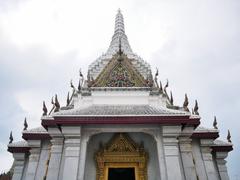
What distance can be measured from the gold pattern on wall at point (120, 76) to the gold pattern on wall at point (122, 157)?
3205 mm

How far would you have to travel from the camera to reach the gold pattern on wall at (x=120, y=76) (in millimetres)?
11422

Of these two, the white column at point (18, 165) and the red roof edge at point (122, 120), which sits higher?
the red roof edge at point (122, 120)

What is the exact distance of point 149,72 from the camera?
12570 millimetres

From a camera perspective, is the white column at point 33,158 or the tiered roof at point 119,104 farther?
the white column at point 33,158

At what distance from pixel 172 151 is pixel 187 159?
98 centimetres

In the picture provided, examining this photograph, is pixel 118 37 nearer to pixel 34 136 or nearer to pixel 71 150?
pixel 34 136

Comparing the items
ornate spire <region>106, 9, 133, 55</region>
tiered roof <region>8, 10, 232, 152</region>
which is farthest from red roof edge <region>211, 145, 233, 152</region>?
ornate spire <region>106, 9, 133, 55</region>

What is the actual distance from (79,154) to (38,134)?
7.27ft

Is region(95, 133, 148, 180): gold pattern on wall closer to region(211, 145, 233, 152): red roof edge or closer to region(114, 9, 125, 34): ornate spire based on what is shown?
region(211, 145, 233, 152): red roof edge

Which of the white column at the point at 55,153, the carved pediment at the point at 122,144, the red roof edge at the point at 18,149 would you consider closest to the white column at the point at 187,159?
the carved pediment at the point at 122,144

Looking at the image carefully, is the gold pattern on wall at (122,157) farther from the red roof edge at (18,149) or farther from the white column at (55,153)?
the red roof edge at (18,149)

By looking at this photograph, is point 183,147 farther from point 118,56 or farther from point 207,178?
point 118,56

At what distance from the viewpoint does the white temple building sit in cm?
774

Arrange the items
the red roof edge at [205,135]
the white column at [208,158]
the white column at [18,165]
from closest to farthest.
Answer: the white column at [208,158] < the red roof edge at [205,135] < the white column at [18,165]
